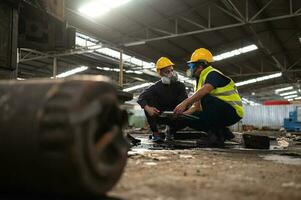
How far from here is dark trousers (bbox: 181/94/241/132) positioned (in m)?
4.04

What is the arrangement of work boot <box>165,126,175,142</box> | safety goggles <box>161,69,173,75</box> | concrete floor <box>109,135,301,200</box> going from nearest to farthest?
concrete floor <box>109,135,301,200</box>, work boot <box>165,126,175,142</box>, safety goggles <box>161,69,173,75</box>

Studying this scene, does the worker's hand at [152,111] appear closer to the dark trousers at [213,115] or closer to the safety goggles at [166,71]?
the dark trousers at [213,115]

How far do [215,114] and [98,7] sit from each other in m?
4.25

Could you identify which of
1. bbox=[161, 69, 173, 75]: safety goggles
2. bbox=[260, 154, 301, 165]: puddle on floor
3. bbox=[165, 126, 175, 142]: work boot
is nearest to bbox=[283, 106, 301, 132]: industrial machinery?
bbox=[161, 69, 173, 75]: safety goggles

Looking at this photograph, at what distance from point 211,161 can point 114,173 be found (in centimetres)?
134

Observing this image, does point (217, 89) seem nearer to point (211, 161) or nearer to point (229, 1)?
point (211, 161)

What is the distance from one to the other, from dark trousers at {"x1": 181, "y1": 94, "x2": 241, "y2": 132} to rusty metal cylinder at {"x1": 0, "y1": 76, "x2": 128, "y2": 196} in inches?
114

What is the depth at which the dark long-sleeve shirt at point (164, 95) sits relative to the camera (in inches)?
201

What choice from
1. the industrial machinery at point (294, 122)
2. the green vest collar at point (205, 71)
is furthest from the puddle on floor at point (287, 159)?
the industrial machinery at point (294, 122)

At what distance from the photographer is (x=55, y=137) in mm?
1064

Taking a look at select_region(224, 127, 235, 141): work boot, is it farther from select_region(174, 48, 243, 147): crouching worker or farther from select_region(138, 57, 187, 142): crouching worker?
select_region(138, 57, 187, 142): crouching worker

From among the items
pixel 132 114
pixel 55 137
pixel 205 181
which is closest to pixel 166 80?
pixel 132 114

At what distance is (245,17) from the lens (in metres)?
7.88

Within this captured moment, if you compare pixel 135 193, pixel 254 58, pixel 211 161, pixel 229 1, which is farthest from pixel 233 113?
pixel 254 58
